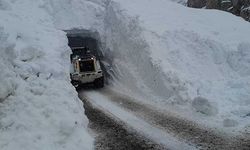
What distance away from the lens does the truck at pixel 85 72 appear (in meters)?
20.6

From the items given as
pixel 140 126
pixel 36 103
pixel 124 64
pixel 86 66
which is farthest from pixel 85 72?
pixel 36 103

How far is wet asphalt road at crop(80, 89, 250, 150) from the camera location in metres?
9.30

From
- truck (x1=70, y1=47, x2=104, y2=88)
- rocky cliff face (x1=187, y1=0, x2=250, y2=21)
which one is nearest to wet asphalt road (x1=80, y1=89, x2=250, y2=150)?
truck (x1=70, y1=47, x2=104, y2=88)

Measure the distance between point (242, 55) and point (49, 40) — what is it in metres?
8.67

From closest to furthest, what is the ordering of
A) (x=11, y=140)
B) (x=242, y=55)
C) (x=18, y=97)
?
(x=11, y=140) → (x=18, y=97) → (x=242, y=55)

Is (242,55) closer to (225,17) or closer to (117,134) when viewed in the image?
(225,17)

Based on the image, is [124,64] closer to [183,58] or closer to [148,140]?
[183,58]

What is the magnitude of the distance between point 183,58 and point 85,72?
607cm

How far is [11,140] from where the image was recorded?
337 inches

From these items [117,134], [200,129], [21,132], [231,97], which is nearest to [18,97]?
[21,132]

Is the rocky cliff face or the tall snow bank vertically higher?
the rocky cliff face

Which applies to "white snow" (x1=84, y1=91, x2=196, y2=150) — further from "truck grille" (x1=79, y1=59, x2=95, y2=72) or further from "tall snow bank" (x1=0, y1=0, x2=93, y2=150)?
"truck grille" (x1=79, y1=59, x2=95, y2=72)

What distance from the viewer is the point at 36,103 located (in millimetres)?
10109

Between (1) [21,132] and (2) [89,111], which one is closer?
(1) [21,132]
